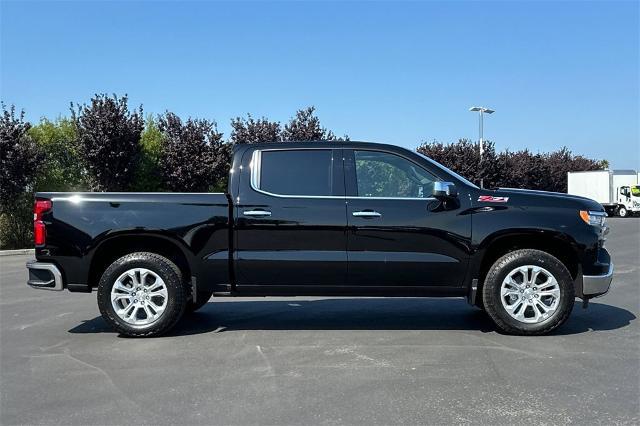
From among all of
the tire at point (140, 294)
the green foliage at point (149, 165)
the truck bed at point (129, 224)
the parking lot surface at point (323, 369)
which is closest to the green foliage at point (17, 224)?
the green foliage at point (149, 165)

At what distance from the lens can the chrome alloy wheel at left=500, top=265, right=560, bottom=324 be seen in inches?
214

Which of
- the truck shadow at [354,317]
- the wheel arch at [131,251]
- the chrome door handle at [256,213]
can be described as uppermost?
the chrome door handle at [256,213]

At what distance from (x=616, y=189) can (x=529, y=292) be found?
40.3 meters

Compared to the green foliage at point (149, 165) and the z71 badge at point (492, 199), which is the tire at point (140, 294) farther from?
the green foliage at point (149, 165)

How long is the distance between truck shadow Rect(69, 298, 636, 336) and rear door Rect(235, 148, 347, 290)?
790 mm

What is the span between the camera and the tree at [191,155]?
2159 cm

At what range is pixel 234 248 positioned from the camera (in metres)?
5.54

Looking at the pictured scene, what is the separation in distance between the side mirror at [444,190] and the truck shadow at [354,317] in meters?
1.51

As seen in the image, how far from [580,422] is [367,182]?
116 inches

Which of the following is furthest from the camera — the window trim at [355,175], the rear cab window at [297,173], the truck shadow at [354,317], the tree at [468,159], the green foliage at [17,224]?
the tree at [468,159]

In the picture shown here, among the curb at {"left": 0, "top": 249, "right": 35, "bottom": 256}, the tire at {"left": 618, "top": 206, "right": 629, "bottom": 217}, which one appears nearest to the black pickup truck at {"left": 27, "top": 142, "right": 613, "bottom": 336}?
the curb at {"left": 0, "top": 249, "right": 35, "bottom": 256}

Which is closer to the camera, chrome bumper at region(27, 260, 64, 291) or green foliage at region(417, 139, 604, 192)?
chrome bumper at region(27, 260, 64, 291)

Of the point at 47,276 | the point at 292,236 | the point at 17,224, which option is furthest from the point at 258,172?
the point at 17,224

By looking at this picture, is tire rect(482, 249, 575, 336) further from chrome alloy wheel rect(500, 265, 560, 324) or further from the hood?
the hood
